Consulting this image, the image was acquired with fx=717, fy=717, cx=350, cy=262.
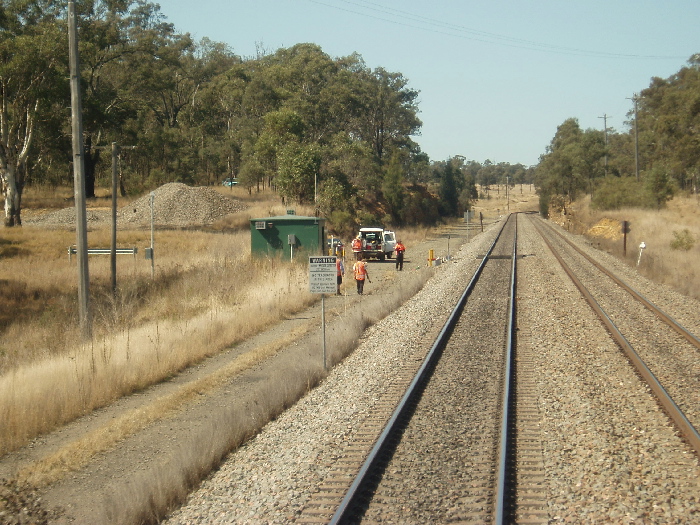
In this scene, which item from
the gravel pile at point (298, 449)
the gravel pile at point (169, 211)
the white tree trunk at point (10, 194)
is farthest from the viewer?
the gravel pile at point (169, 211)

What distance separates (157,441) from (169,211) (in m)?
42.8

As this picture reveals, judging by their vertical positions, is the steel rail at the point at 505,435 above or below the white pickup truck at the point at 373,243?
below

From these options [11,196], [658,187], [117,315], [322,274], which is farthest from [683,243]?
[11,196]

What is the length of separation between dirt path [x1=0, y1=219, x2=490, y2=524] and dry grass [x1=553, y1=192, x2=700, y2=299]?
15051 millimetres

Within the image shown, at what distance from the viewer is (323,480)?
7.68 metres

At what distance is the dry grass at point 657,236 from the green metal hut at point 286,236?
1401 centimetres

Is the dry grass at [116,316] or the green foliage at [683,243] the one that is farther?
the green foliage at [683,243]

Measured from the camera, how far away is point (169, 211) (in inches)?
2013

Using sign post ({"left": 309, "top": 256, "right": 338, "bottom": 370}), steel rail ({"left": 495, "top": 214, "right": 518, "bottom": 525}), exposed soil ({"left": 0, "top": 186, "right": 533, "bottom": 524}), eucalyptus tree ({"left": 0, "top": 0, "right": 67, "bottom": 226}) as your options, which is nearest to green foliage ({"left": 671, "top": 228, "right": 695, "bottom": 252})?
steel rail ({"left": 495, "top": 214, "right": 518, "bottom": 525})

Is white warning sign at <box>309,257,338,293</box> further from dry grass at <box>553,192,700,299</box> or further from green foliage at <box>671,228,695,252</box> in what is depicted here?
green foliage at <box>671,228,695,252</box>

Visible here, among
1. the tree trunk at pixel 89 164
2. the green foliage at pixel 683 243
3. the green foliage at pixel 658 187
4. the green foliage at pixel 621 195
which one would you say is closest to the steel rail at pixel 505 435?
the green foliage at pixel 683 243

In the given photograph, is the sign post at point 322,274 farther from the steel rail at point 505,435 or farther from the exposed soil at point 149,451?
the steel rail at point 505,435

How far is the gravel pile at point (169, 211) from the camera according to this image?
159ft

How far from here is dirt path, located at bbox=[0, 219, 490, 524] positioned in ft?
24.4
